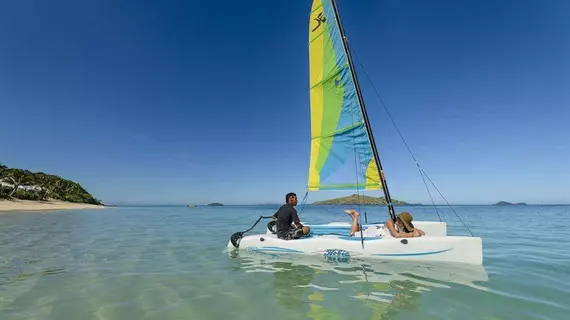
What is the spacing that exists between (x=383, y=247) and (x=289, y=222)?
9.58ft

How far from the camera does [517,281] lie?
6.44 meters

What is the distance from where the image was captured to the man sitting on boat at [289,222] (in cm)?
938

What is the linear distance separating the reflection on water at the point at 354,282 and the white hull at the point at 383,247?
192 millimetres

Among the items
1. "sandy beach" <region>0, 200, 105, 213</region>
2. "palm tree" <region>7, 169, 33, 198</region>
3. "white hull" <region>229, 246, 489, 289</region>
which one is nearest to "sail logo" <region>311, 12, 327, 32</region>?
"white hull" <region>229, 246, 489, 289</region>

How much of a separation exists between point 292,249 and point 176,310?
15.7 ft

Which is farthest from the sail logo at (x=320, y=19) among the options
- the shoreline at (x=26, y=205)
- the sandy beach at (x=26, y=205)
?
the shoreline at (x=26, y=205)

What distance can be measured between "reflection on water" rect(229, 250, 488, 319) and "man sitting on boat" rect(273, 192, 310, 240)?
2.23 ft

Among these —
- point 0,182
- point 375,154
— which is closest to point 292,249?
point 375,154

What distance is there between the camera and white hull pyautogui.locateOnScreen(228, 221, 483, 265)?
7.55 m

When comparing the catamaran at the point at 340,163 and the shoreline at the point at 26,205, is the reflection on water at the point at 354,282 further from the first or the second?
the shoreline at the point at 26,205

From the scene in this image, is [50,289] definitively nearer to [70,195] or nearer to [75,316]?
[75,316]

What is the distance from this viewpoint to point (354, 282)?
6.23 meters

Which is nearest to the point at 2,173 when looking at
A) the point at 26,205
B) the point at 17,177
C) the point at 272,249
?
the point at 17,177

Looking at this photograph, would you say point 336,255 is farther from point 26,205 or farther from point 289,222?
point 26,205
